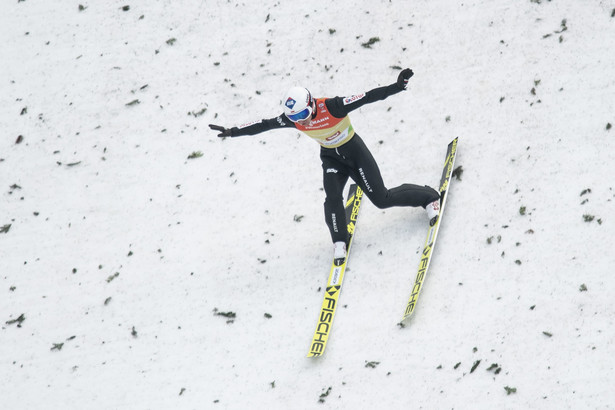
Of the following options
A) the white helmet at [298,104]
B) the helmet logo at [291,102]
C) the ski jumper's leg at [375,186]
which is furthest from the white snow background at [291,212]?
the helmet logo at [291,102]

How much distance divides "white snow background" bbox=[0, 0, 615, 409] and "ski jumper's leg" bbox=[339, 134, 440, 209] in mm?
474

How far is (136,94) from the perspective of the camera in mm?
11812

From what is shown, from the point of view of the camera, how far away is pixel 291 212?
973 cm

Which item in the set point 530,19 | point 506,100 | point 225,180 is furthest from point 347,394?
point 530,19

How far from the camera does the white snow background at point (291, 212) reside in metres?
7.72

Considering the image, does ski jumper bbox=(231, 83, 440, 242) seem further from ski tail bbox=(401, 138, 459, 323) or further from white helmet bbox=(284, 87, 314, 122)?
ski tail bbox=(401, 138, 459, 323)

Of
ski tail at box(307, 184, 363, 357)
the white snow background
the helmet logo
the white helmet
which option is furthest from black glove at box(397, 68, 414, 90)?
ski tail at box(307, 184, 363, 357)

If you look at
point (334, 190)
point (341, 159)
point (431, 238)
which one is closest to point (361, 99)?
point (341, 159)

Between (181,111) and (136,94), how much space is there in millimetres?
1012

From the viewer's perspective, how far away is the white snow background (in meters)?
7.72

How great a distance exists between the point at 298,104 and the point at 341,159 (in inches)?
39.9

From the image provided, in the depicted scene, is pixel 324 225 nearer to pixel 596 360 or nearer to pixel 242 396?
pixel 242 396

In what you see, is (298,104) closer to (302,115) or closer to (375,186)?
(302,115)

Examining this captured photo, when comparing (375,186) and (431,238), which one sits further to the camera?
(431,238)
